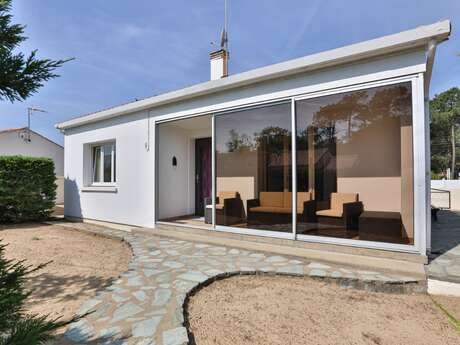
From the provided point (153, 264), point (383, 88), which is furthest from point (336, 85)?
point (153, 264)

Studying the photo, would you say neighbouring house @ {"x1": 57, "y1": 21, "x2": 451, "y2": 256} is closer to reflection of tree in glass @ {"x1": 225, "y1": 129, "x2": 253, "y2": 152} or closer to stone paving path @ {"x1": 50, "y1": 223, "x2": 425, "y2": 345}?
reflection of tree in glass @ {"x1": 225, "y1": 129, "x2": 253, "y2": 152}

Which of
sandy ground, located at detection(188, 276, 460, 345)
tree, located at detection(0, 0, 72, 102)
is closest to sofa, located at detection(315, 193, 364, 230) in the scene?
sandy ground, located at detection(188, 276, 460, 345)

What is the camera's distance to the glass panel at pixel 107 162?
28.6 feet

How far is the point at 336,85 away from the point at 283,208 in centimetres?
234

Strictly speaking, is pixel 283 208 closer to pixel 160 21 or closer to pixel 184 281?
pixel 184 281

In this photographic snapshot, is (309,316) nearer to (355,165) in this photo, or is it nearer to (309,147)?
(309,147)

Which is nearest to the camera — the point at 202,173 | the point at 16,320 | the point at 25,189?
the point at 16,320

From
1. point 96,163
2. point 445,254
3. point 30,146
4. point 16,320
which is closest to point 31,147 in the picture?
point 30,146

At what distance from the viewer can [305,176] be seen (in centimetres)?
502

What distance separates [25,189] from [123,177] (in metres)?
3.84

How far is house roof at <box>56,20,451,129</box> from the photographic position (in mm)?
3662

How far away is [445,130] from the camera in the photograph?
3522cm

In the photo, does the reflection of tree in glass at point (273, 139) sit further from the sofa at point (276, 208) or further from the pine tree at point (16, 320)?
the pine tree at point (16, 320)

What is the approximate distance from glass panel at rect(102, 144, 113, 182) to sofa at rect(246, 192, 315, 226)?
4960mm
